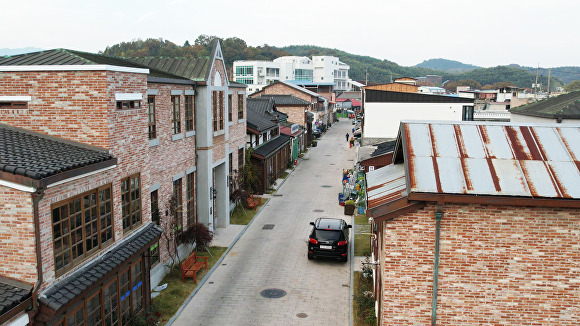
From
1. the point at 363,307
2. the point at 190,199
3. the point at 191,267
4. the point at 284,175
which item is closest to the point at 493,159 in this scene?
the point at 363,307

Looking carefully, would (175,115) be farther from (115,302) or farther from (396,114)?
(396,114)

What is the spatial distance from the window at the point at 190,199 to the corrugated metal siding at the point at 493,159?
11.1 m

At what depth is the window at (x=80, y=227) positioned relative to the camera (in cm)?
930

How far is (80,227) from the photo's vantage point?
998 cm

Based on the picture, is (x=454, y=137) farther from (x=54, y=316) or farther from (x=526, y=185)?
(x=54, y=316)

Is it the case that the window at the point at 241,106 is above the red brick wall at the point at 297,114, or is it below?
above

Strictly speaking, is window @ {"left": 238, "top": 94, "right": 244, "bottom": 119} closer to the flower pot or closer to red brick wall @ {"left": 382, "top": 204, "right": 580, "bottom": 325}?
the flower pot

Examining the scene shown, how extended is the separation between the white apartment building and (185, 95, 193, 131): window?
227ft

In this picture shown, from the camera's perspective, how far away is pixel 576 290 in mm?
8750

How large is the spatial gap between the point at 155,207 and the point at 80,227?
18.8 feet

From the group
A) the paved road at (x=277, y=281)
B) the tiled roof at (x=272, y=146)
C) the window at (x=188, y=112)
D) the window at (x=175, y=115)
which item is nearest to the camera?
the paved road at (x=277, y=281)

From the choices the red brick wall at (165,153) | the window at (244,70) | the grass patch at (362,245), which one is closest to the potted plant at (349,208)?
the grass patch at (362,245)

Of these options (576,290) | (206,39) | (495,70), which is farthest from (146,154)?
(495,70)

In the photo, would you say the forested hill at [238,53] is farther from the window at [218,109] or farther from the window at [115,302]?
the window at [115,302]
